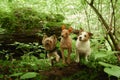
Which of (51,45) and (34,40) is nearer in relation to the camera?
(51,45)

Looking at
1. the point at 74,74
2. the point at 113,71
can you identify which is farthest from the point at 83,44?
the point at 113,71

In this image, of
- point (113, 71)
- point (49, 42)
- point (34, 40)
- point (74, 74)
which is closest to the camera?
point (113, 71)

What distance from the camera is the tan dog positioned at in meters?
4.00

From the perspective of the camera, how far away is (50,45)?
13.2 ft

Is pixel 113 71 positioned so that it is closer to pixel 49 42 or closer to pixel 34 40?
pixel 49 42

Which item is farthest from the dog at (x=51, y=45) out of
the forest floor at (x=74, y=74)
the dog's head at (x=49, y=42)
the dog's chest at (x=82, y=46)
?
the dog's chest at (x=82, y=46)

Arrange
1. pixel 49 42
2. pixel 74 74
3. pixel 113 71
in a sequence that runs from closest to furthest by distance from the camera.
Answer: pixel 113 71 < pixel 74 74 < pixel 49 42

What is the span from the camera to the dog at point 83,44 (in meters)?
3.82

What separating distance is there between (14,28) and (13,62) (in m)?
0.96

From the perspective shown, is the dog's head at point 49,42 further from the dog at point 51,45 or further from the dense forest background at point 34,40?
the dense forest background at point 34,40

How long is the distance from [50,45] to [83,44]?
0.58 meters

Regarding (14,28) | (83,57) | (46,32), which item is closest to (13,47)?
(14,28)

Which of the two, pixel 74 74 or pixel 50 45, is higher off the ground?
pixel 50 45

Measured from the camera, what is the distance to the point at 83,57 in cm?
416
